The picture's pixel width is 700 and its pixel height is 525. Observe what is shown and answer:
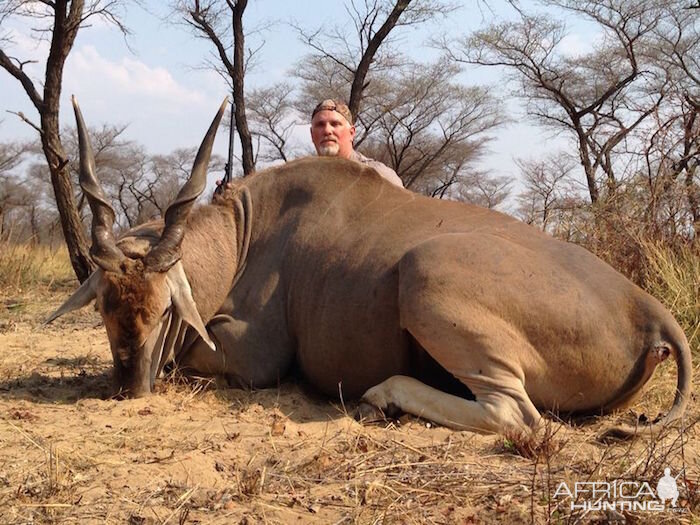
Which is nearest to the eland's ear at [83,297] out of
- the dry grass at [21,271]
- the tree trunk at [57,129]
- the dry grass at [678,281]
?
the dry grass at [678,281]

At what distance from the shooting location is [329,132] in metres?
5.50

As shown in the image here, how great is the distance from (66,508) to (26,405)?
1482 millimetres

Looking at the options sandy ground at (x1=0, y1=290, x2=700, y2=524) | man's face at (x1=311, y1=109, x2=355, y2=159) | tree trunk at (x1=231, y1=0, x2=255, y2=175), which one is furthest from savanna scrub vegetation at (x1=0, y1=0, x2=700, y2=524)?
tree trunk at (x1=231, y1=0, x2=255, y2=175)

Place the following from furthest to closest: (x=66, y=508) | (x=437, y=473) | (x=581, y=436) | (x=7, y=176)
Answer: (x=7, y=176) < (x=581, y=436) < (x=437, y=473) < (x=66, y=508)

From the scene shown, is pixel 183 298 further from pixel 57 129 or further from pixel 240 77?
pixel 240 77

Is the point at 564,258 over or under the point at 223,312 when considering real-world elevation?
over

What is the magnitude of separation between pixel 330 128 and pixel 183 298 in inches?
88.5

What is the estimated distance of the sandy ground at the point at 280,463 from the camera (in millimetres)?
2154

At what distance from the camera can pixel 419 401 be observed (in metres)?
3.26

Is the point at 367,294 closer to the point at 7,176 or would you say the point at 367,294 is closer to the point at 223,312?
the point at 223,312

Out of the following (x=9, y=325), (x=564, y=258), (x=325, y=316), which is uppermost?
(x=564, y=258)

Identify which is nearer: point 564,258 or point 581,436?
point 581,436

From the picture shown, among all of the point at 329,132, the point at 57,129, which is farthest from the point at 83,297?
the point at 57,129

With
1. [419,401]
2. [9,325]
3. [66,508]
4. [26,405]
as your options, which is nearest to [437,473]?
[419,401]
